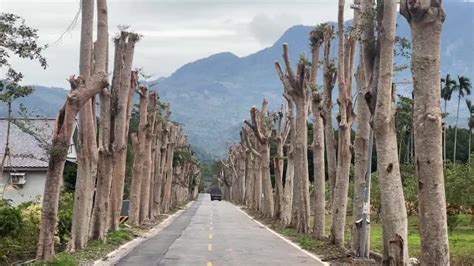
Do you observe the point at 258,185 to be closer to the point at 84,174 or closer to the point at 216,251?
the point at 216,251

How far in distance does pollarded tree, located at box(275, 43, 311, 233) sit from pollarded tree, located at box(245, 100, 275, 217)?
1139 cm

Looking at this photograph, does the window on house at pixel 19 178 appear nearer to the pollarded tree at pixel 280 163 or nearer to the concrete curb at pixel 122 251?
the concrete curb at pixel 122 251

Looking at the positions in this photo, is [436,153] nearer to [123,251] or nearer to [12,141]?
[123,251]

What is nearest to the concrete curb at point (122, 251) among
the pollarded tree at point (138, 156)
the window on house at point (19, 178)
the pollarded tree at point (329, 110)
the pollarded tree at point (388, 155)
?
the pollarded tree at point (138, 156)

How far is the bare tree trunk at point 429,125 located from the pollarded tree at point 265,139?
105 ft

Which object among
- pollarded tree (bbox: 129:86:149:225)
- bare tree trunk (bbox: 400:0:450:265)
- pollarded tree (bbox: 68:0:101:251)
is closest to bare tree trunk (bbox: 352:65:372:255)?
pollarded tree (bbox: 68:0:101:251)

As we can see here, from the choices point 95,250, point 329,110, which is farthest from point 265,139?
point 95,250

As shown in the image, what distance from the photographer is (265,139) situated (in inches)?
1729

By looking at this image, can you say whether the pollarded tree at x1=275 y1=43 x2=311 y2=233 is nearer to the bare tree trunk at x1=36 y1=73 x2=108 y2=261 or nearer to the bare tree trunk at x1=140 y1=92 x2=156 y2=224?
the bare tree trunk at x1=140 y1=92 x2=156 y2=224

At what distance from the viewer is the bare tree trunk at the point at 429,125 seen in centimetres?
998

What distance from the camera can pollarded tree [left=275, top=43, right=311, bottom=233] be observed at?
29.0 meters

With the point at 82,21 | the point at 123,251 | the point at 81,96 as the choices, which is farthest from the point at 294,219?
the point at 81,96

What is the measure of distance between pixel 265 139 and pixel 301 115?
13718 mm

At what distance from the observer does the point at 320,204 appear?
1071 inches
